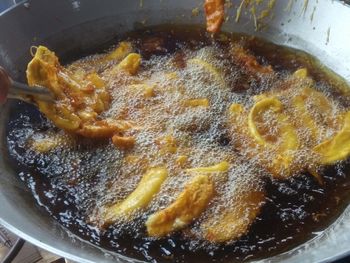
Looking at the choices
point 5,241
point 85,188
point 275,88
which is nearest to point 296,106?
point 275,88

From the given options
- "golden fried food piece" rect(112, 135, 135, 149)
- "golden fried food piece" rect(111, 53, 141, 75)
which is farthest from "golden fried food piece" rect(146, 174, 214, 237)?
"golden fried food piece" rect(111, 53, 141, 75)

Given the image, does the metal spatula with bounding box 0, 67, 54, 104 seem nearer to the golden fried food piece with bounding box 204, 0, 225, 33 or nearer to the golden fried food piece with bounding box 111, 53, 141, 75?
the golden fried food piece with bounding box 111, 53, 141, 75

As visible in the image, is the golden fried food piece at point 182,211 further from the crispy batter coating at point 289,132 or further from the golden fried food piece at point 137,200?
the crispy batter coating at point 289,132

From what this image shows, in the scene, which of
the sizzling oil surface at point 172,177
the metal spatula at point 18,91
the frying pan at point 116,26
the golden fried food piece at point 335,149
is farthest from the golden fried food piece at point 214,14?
the metal spatula at point 18,91

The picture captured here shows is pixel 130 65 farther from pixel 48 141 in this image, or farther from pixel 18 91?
pixel 18 91

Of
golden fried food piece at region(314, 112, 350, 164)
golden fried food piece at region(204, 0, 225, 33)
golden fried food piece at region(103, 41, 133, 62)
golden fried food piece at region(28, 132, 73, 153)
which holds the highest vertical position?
golden fried food piece at region(204, 0, 225, 33)

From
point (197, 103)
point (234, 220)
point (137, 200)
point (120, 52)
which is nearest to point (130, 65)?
point (120, 52)
